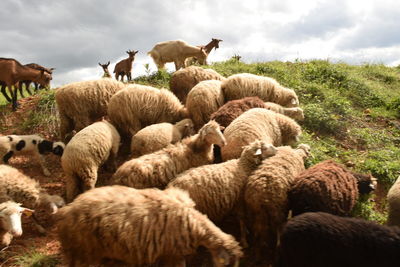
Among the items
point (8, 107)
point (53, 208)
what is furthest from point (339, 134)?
point (8, 107)

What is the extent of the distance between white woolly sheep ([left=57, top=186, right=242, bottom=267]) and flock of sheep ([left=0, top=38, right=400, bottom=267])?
0.04ft

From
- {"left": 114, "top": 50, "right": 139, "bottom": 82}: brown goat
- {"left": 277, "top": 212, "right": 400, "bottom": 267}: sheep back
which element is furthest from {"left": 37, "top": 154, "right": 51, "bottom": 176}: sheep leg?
{"left": 114, "top": 50, "right": 139, "bottom": 82}: brown goat

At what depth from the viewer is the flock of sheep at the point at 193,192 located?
327cm

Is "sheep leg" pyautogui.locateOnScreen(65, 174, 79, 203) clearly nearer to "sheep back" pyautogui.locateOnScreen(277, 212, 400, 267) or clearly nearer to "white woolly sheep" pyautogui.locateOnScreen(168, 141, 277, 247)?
"white woolly sheep" pyautogui.locateOnScreen(168, 141, 277, 247)

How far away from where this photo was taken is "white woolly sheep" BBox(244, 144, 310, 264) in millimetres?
3963

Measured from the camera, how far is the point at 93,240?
339 cm

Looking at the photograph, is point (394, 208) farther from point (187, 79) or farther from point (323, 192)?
point (187, 79)

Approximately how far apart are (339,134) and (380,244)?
547 centimetres

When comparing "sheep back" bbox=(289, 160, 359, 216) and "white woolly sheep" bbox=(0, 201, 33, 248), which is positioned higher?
"sheep back" bbox=(289, 160, 359, 216)

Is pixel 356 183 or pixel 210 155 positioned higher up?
pixel 210 155

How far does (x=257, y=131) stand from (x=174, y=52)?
10.4 meters

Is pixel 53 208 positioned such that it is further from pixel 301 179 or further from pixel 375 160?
pixel 375 160

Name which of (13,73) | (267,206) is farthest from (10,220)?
(13,73)

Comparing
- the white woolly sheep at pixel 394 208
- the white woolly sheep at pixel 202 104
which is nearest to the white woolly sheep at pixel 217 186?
the white woolly sheep at pixel 394 208
